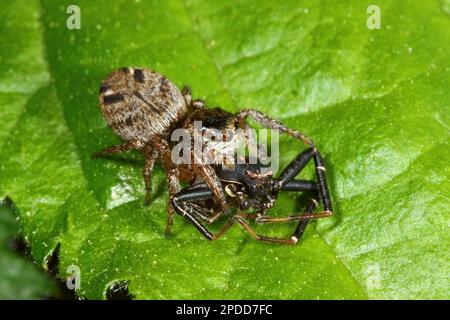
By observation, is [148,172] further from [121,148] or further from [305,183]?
[305,183]

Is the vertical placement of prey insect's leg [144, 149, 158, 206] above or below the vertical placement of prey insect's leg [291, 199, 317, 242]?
above

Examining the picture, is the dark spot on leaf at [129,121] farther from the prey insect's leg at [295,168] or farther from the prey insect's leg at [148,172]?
the prey insect's leg at [295,168]

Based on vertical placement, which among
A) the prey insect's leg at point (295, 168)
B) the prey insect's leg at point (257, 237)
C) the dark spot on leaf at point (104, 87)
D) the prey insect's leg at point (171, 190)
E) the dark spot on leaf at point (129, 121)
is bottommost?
the prey insect's leg at point (257, 237)

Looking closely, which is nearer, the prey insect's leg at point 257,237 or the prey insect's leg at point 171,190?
the prey insect's leg at point 257,237

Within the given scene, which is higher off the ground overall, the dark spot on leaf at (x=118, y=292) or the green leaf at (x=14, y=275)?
the dark spot on leaf at (x=118, y=292)

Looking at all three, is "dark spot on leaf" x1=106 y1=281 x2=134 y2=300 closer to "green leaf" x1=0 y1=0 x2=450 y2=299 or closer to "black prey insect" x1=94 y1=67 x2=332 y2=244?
"green leaf" x1=0 y1=0 x2=450 y2=299

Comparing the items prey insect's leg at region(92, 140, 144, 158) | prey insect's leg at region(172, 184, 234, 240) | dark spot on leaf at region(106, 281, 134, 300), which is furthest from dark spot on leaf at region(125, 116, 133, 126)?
dark spot on leaf at region(106, 281, 134, 300)

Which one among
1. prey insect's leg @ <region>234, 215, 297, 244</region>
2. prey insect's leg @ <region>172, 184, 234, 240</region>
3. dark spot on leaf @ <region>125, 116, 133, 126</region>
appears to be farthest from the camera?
dark spot on leaf @ <region>125, 116, 133, 126</region>

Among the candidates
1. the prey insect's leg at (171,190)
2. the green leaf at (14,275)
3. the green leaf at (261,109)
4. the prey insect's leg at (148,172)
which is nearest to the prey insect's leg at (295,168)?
the green leaf at (261,109)

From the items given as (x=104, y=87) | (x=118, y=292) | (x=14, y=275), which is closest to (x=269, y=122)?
(x=104, y=87)

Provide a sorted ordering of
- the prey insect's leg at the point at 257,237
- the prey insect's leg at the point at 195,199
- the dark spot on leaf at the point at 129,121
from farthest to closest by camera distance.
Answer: the dark spot on leaf at the point at 129,121
the prey insect's leg at the point at 195,199
the prey insect's leg at the point at 257,237
